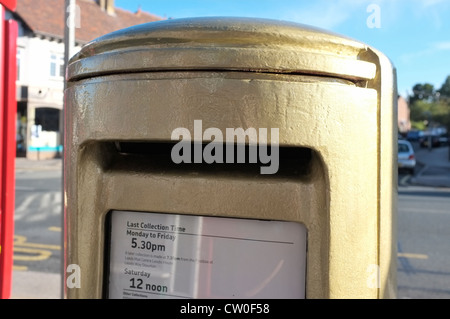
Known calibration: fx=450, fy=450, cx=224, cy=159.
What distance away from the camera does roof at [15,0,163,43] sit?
19.2 meters

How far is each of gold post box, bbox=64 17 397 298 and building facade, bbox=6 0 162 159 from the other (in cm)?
1797

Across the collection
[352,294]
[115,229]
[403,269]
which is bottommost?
[403,269]

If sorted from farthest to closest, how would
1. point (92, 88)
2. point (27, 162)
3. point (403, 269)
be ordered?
point (27, 162), point (403, 269), point (92, 88)

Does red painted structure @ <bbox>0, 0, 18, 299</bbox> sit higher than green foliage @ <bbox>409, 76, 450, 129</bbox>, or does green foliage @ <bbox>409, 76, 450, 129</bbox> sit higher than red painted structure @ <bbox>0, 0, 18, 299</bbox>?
green foliage @ <bbox>409, 76, 450, 129</bbox>

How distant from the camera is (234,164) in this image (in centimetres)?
99

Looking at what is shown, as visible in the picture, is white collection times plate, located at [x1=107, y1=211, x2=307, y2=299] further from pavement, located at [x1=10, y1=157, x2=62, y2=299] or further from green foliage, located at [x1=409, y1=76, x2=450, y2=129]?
green foliage, located at [x1=409, y1=76, x2=450, y2=129]

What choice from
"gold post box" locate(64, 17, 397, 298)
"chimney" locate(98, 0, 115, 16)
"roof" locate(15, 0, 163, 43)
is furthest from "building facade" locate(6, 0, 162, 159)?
"gold post box" locate(64, 17, 397, 298)

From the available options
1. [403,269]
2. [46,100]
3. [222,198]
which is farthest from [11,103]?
[46,100]

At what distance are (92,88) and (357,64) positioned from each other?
0.56m

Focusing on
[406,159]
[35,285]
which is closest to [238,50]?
[35,285]

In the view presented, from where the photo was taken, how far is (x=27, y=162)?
18609 millimetres

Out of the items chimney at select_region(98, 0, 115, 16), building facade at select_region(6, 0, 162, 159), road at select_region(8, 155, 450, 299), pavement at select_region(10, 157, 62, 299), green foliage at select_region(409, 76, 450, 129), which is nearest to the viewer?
pavement at select_region(10, 157, 62, 299)

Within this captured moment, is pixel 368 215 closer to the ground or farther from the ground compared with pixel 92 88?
closer to the ground

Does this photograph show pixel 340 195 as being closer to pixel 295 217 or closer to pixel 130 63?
pixel 295 217
